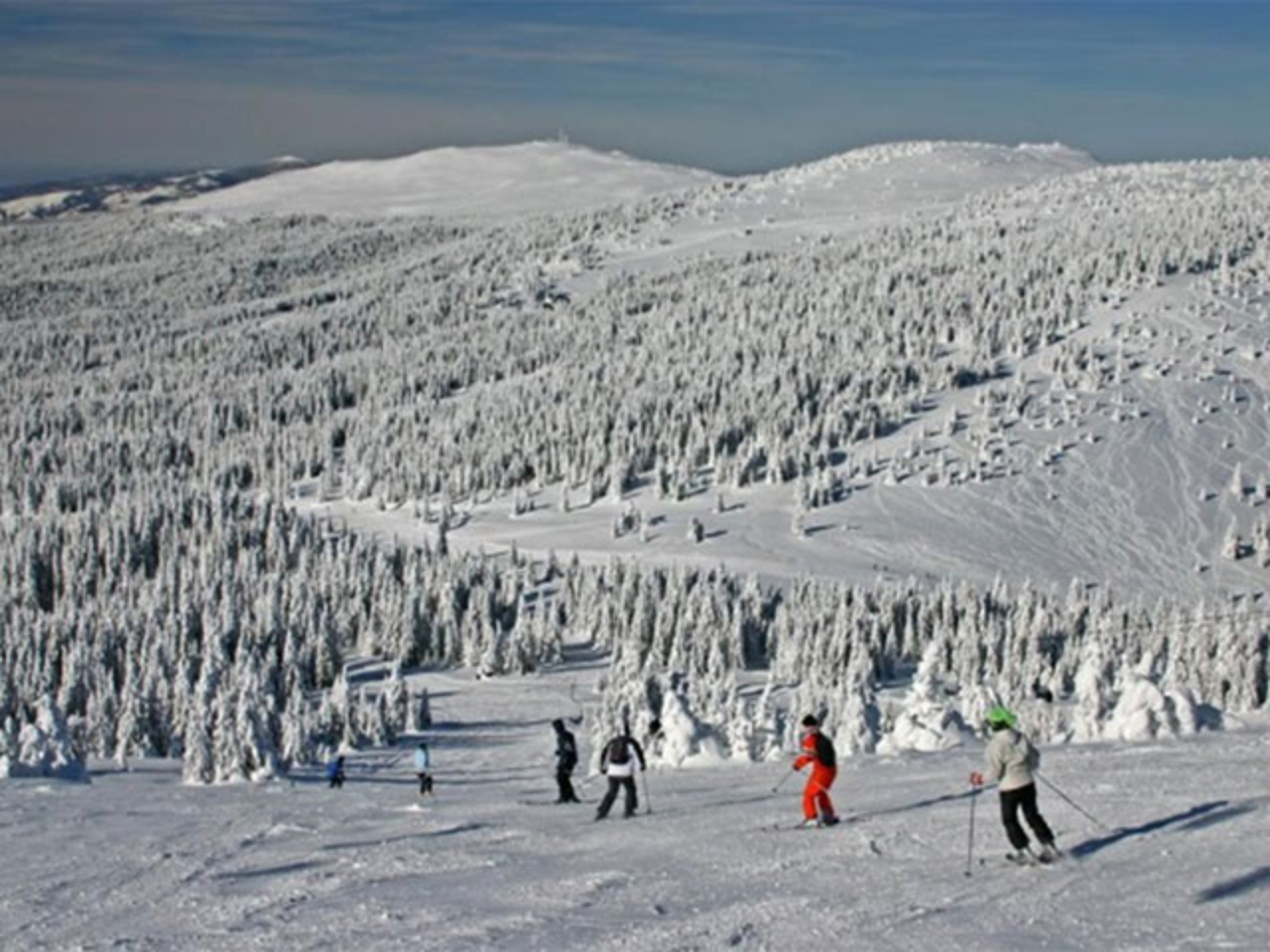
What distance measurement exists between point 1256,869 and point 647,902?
292 inches

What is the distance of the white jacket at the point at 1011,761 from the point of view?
1827 centimetres

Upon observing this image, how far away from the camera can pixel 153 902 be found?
18.5 m

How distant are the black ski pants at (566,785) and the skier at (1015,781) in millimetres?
11613

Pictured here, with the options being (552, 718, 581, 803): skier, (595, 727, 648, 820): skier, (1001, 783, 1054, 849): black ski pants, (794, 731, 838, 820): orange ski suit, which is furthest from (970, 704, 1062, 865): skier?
(552, 718, 581, 803): skier

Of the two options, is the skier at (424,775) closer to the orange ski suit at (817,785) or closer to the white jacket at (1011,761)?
the orange ski suit at (817,785)

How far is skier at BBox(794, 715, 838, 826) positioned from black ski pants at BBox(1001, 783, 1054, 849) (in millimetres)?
3779

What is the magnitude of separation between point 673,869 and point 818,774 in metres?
3.29

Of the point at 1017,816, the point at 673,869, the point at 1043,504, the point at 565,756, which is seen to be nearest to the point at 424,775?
the point at 565,756

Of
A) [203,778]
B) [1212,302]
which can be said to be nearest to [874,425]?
[1212,302]

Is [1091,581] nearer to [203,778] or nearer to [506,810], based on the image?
[203,778]

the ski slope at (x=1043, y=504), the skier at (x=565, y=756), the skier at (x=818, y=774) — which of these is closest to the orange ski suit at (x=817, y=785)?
the skier at (x=818, y=774)

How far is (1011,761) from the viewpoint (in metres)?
18.3

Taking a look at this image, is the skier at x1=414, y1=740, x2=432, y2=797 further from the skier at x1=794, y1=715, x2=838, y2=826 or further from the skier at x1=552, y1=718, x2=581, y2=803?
the skier at x1=794, y1=715, x2=838, y2=826

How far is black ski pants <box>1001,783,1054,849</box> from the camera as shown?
18250mm
